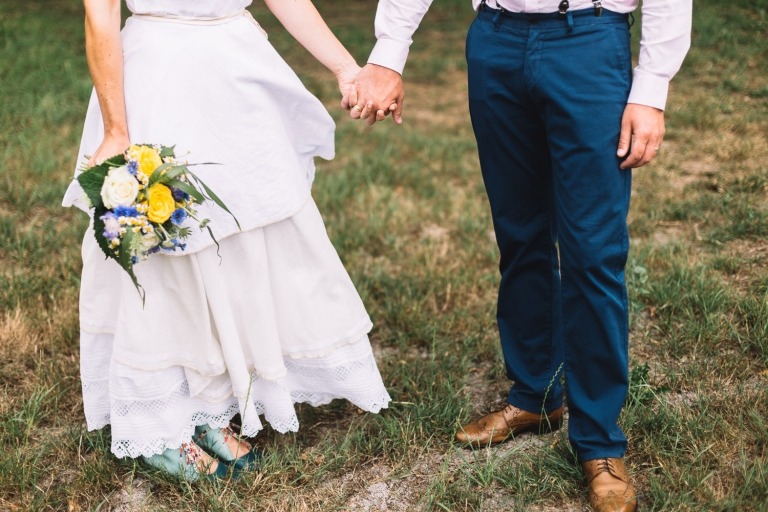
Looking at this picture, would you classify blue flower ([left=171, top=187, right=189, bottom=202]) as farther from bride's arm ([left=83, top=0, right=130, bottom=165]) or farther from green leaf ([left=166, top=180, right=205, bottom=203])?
bride's arm ([left=83, top=0, right=130, bottom=165])

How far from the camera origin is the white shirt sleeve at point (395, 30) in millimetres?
2770

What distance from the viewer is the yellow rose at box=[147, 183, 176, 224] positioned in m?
2.21

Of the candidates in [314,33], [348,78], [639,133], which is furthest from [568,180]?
[314,33]

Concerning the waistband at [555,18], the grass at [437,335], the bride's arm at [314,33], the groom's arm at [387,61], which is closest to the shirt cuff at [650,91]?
the waistband at [555,18]

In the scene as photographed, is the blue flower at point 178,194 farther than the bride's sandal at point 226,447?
No

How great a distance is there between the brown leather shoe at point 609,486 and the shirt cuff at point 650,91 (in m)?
1.10

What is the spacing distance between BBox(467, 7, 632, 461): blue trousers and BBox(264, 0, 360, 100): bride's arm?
48 centimetres

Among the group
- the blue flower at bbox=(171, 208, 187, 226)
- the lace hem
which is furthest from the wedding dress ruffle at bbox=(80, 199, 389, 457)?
the blue flower at bbox=(171, 208, 187, 226)

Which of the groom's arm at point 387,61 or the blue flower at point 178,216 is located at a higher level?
the groom's arm at point 387,61

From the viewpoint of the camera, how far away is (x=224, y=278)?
103 inches

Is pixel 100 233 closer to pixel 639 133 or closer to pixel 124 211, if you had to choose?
pixel 124 211

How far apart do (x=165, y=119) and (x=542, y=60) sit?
1.11m

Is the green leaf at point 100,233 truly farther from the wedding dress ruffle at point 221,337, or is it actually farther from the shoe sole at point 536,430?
the shoe sole at point 536,430

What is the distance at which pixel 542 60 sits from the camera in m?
2.32
